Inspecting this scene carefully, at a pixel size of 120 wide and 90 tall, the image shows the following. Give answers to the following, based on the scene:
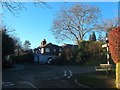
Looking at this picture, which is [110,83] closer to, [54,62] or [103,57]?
[103,57]

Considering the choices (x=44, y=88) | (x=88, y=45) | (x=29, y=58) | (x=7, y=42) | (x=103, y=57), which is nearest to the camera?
(x=44, y=88)

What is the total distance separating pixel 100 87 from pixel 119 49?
2176 millimetres

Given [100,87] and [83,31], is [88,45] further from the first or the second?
[100,87]

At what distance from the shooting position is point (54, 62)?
55.0m

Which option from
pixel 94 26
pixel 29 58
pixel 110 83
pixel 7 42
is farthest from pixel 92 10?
pixel 110 83

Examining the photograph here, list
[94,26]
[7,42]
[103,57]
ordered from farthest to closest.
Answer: [94,26] → [103,57] → [7,42]

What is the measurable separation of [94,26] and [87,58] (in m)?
7.50

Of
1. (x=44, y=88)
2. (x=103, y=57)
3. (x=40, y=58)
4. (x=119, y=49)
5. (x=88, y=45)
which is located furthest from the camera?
(x=40, y=58)

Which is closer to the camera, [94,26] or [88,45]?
[88,45]

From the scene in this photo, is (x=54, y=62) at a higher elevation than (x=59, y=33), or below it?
below

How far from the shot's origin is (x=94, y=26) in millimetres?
53531

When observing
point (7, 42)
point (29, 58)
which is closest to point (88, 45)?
point (7, 42)

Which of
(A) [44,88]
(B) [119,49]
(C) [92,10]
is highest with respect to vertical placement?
(C) [92,10]

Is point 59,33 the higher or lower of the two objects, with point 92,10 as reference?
lower
